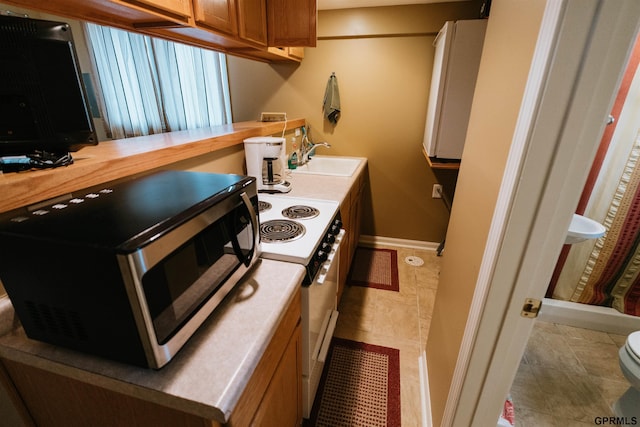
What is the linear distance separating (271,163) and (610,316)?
2.51 metres

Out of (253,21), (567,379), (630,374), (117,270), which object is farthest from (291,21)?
(567,379)

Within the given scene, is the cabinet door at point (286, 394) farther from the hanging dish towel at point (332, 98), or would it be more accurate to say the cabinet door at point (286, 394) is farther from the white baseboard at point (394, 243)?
the hanging dish towel at point (332, 98)

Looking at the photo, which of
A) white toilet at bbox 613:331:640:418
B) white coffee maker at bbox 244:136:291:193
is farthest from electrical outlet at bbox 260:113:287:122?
white toilet at bbox 613:331:640:418

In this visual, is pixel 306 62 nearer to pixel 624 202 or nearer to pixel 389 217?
pixel 389 217

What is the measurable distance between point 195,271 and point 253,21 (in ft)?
5.30

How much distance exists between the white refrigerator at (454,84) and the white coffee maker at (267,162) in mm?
1200

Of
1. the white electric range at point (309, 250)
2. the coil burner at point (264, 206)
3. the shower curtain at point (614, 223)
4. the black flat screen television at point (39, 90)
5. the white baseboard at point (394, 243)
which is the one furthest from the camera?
the white baseboard at point (394, 243)

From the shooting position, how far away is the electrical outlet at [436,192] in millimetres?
2826

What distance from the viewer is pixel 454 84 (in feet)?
6.48

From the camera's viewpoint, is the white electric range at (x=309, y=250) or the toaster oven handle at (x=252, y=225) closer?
the toaster oven handle at (x=252, y=225)

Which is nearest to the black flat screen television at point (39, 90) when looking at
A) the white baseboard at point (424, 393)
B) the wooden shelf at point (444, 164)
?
the white baseboard at point (424, 393)

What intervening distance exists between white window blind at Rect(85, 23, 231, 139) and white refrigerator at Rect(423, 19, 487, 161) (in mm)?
2185

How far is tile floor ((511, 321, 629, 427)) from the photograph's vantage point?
56.7 inches

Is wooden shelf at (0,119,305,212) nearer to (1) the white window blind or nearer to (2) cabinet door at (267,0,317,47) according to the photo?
(2) cabinet door at (267,0,317,47)
